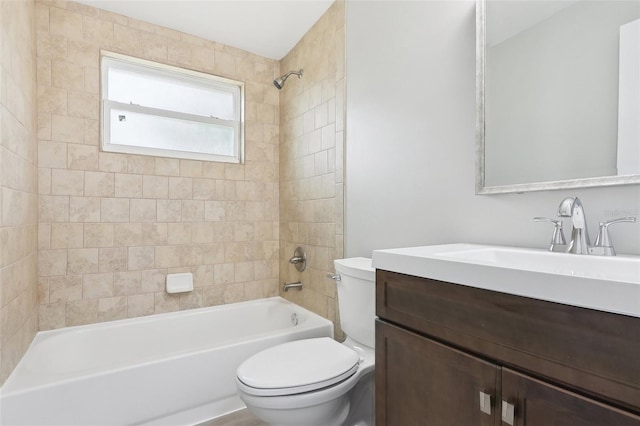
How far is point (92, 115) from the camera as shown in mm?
2158

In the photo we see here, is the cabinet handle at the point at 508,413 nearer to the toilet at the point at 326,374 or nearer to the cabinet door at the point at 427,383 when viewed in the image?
the cabinet door at the point at 427,383

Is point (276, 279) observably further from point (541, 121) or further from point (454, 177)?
point (541, 121)

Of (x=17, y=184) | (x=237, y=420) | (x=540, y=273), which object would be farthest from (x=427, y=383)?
(x=17, y=184)

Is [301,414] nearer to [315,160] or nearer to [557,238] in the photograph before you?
[557,238]

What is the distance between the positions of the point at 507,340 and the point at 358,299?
2.78ft

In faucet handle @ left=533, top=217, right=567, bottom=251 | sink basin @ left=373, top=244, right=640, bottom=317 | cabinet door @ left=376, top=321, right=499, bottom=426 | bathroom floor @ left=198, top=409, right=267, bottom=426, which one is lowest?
bathroom floor @ left=198, top=409, right=267, bottom=426

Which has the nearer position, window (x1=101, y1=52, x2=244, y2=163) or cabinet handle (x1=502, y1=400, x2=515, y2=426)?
cabinet handle (x1=502, y1=400, x2=515, y2=426)

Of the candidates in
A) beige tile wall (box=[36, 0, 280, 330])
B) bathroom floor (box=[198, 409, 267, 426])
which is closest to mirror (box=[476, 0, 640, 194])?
bathroom floor (box=[198, 409, 267, 426])

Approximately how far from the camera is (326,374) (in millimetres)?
1319

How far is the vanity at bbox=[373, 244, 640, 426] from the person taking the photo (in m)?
0.56

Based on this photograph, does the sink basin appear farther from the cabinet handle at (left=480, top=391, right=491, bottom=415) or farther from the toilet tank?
the toilet tank

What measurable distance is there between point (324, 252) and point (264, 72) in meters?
1.66

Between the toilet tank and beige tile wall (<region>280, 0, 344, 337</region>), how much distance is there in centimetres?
47

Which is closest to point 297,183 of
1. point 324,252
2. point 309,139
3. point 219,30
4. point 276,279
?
point 309,139
